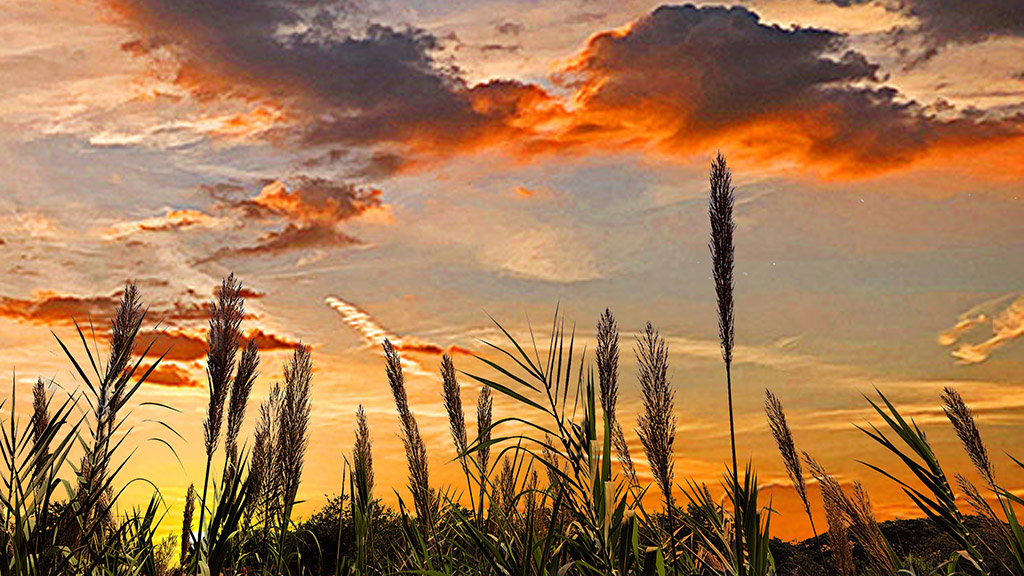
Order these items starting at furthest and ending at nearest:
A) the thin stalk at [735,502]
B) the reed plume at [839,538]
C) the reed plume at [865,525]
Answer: the reed plume at [839,538] < the reed plume at [865,525] < the thin stalk at [735,502]

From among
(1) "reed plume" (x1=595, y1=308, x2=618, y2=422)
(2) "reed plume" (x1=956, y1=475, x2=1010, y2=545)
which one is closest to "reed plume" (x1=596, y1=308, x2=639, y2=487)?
(1) "reed plume" (x1=595, y1=308, x2=618, y2=422)

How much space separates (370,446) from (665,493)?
6.60ft

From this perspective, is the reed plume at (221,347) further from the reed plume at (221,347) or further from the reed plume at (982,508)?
the reed plume at (982,508)

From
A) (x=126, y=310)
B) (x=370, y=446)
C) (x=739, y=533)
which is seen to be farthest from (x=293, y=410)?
(x=739, y=533)

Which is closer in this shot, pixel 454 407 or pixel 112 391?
pixel 112 391

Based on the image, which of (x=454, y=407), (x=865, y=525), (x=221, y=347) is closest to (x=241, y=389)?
(x=221, y=347)

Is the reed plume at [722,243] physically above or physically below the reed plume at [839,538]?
above

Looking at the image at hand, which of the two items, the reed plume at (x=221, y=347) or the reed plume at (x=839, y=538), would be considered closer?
the reed plume at (x=221, y=347)

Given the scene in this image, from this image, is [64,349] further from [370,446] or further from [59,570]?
[370,446]

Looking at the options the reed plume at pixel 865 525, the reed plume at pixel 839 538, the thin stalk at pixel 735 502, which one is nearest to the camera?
the thin stalk at pixel 735 502

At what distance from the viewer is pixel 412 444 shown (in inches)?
160

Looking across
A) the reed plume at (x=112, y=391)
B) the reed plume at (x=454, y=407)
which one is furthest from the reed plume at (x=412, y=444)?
the reed plume at (x=112, y=391)

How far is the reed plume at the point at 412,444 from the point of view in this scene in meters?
3.89

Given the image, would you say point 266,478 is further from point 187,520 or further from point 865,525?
point 865,525
